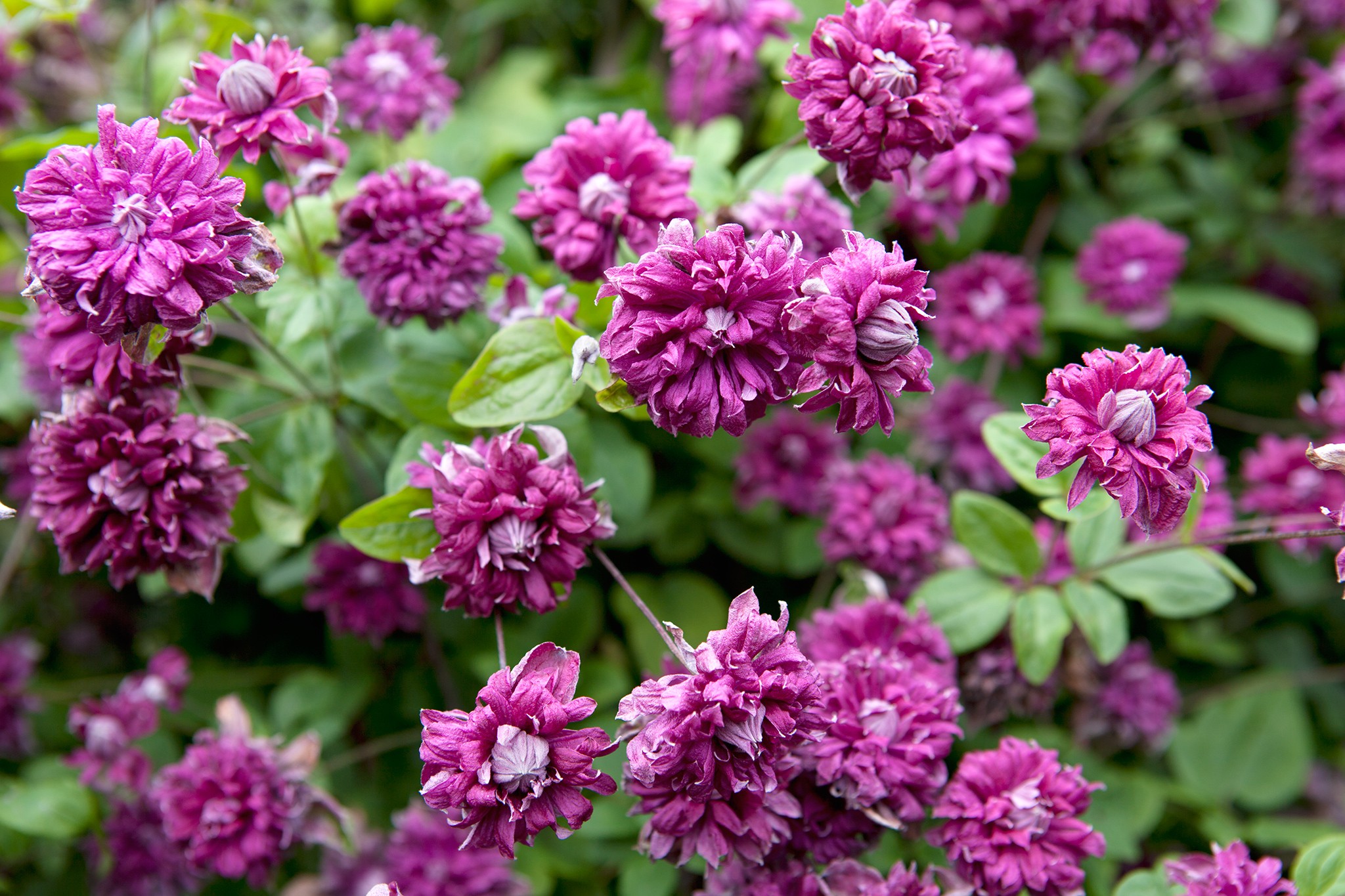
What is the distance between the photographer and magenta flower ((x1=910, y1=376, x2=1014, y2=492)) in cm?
148

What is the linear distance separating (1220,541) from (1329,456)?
14 cm

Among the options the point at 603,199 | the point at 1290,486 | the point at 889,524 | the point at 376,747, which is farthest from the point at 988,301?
the point at 376,747

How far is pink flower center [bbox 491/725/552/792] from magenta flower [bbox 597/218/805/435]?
29 centimetres

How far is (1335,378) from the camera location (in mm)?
1407

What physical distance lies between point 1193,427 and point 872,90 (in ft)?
1.38

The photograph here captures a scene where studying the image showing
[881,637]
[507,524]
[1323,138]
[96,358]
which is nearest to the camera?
[507,524]

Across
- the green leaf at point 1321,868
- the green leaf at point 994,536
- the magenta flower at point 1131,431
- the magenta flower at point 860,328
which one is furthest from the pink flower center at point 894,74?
the green leaf at point 1321,868

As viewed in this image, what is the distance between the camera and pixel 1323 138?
5.67 feet

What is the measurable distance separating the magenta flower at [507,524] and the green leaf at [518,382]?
0.05 meters

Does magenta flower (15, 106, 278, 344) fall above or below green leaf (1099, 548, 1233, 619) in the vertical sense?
above

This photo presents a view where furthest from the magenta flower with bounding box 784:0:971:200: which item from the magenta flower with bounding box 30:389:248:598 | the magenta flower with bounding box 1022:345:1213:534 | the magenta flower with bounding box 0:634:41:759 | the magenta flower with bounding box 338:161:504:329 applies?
the magenta flower with bounding box 0:634:41:759

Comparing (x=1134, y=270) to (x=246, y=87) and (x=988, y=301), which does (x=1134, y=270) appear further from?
(x=246, y=87)

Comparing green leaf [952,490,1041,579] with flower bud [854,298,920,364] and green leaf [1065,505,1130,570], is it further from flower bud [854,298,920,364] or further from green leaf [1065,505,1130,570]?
flower bud [854,298,920,364]

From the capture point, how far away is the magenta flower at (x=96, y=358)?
0.94 m
